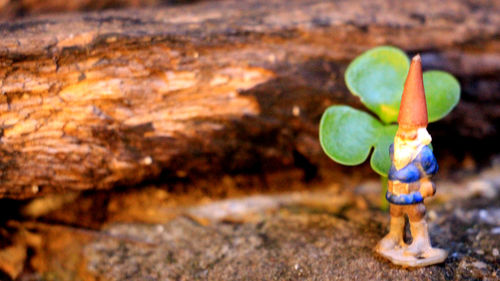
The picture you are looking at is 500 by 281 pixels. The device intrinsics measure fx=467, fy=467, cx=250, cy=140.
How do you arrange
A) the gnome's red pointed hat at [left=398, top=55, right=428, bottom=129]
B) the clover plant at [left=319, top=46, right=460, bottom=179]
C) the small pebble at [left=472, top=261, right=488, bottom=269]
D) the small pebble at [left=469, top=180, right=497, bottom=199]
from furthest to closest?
the small pebble at [left=469, top=180, right=497, bottom=199] < the clover plant at [left=319, top=46, right=460, bottom=179] < the small pebble at [left=472, top=261, right=488, bottom=269] < the gnome's red pointed hat at [left=398, top=55, right=428, bottom=129]

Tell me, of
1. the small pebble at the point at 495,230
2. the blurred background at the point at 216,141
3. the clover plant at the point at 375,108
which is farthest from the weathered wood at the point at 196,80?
the small pebble at the point at 495,230

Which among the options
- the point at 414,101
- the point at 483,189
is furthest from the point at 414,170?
the point at 483,189

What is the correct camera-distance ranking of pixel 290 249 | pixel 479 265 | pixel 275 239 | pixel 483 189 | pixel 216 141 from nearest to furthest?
pixel 479 265
pixel 290 249
pixel 275 239
pixel 216 141
pixel 483 189

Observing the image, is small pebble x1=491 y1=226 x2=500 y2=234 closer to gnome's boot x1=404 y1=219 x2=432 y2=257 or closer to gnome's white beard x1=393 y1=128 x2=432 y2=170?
gnome's boot x1=404 y1=219 x2=432 y2=257

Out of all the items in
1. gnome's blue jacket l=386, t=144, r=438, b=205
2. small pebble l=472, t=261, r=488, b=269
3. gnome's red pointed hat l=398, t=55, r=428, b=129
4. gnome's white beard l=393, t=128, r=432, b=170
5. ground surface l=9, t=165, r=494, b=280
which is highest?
gnome's red pointed hat l=398, t=55, r=428, b=129

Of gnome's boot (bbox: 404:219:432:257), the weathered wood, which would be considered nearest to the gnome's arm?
gnome's boot (bbox: 404:219:432:257)

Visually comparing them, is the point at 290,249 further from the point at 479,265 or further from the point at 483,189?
the point at 483,189
